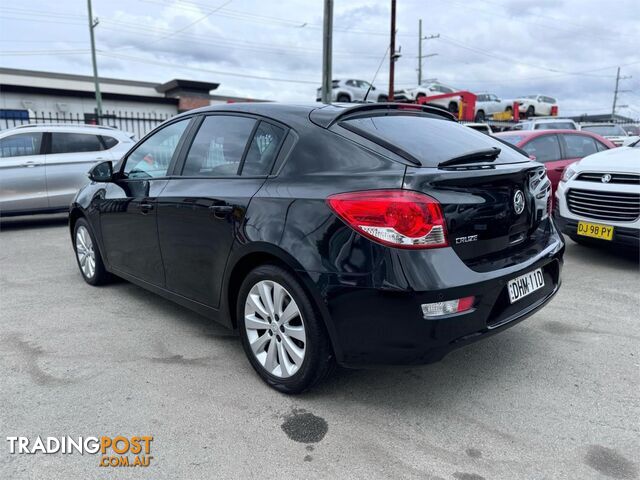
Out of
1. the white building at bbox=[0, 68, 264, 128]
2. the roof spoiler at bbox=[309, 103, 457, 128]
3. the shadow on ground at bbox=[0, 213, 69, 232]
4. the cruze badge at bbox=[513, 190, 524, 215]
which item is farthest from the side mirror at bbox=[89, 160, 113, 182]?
the white building at bbox=[0, 68, 264, 128]

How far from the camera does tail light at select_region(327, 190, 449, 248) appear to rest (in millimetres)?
2303

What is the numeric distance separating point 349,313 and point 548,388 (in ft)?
4.40

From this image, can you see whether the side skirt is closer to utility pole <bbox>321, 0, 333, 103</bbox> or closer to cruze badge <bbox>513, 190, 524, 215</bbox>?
cruze badge <bbox>513, 190, 524, 215</bbox>

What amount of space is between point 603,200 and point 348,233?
13.4ft

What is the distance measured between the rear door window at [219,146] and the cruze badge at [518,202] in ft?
5.25

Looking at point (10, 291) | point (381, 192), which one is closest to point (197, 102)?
point (10, 291)

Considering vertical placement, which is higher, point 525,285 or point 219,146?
point 219,146

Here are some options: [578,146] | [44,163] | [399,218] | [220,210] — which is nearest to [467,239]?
[399,218]

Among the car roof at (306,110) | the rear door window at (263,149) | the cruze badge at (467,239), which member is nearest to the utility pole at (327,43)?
the car roof at (306,110)

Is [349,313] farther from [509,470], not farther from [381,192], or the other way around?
[509,470]

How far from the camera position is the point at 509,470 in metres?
2.15

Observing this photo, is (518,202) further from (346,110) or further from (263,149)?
(263,149)

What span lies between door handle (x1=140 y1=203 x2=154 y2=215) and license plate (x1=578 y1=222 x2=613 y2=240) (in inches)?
175

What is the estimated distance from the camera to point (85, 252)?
487 cm
